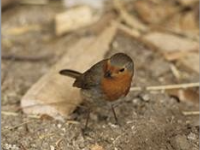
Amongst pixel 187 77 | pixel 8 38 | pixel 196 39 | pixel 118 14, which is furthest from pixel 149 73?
pixel 8 38

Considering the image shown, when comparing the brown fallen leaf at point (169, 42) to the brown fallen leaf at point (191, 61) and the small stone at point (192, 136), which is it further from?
the small stone at point (192, 136)

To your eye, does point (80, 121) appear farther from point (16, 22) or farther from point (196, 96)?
point (16, 22)

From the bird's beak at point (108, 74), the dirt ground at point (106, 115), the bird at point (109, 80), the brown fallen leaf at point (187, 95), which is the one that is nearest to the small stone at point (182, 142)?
the dirt ground at point (106, 115)

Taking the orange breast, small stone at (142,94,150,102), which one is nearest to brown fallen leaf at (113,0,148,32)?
small stone at (142,94,150,102)

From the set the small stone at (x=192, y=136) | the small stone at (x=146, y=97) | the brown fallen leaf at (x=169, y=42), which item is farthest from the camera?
the brown fallen leaf at (x=169, y=42)

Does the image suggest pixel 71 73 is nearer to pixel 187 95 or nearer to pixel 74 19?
pixel 187 95

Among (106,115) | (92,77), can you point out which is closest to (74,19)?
(106,115)
